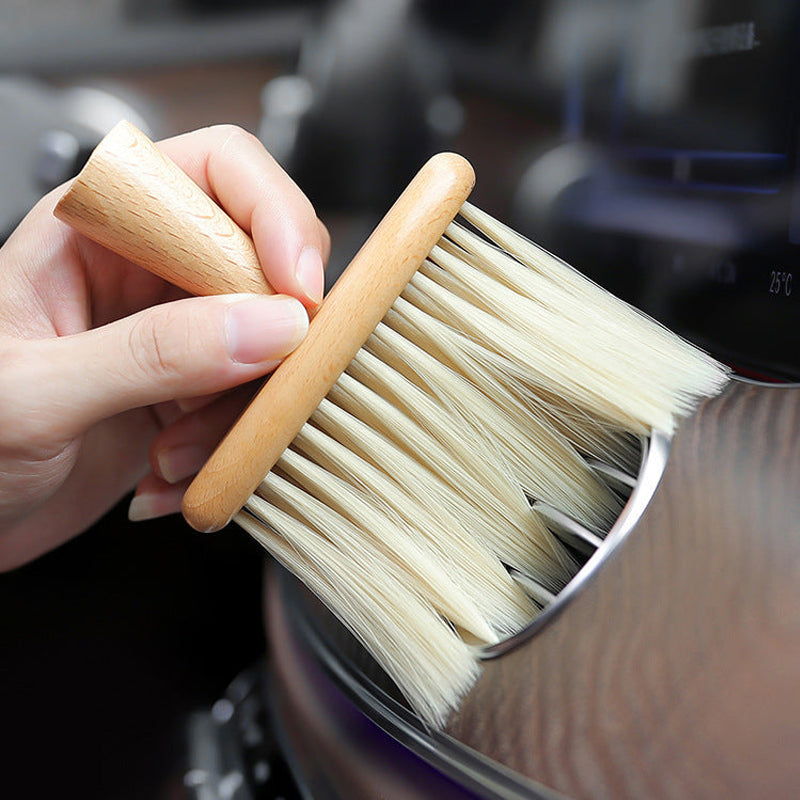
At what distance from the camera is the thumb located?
12.2 inches

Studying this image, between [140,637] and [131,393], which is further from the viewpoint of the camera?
[140,637]

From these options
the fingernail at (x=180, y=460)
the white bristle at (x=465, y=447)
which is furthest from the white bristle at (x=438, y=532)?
the fingernail at (x=180, y=460)

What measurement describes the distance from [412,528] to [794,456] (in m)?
0.15

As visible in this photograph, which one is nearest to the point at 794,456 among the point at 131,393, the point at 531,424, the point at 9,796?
the point at 531,424

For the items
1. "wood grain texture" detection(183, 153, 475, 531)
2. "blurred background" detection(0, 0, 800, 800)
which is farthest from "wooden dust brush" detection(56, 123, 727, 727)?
"blurred background" detection(0, 0, 800, 800)

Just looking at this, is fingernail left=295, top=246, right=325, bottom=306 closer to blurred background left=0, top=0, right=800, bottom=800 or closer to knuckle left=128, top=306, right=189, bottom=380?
knuckle left=128, top=306, right=189, bottom=380

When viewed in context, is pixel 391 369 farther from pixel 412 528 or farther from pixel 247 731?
pixel 247 731

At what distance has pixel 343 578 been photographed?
0.34m

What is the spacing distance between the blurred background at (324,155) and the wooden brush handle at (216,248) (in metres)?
0.17

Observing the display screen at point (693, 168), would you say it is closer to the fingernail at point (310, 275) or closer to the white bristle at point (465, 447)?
the white bristle at point (465, 447)

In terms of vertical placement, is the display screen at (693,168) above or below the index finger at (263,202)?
above

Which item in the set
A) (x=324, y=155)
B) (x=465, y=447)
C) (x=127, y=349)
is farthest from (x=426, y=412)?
(x=324, y=155)

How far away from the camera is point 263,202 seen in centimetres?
40

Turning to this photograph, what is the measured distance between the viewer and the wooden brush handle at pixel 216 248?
0.31 m
